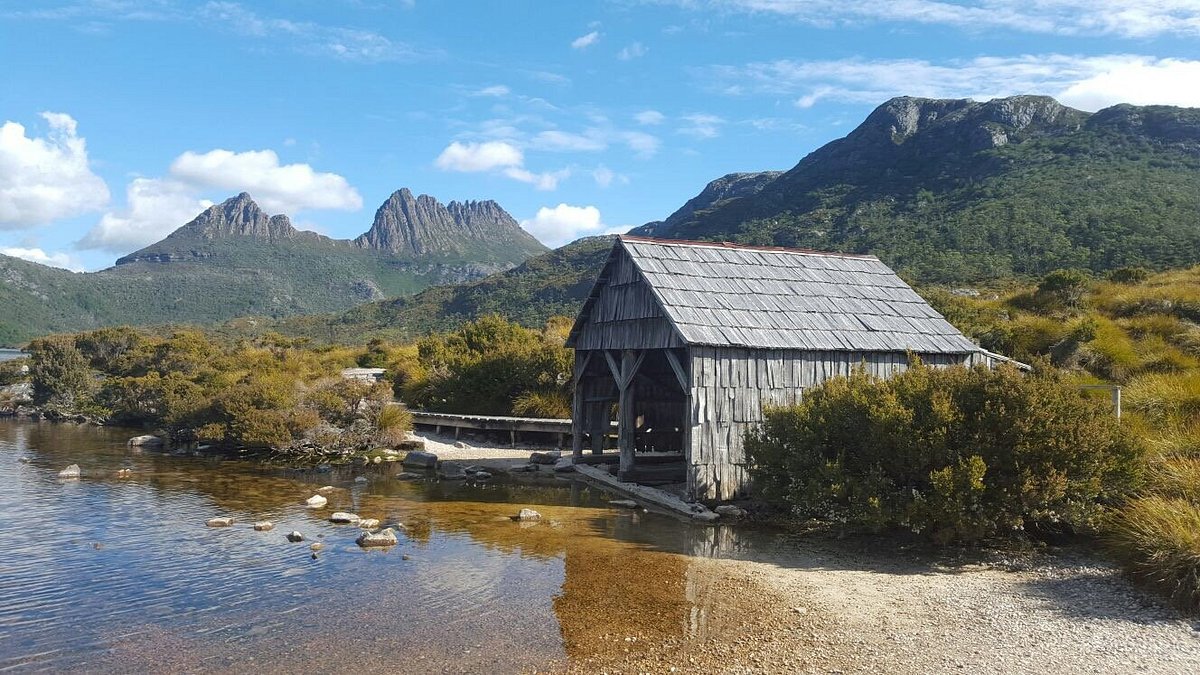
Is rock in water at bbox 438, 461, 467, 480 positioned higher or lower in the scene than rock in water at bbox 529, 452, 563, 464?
lower

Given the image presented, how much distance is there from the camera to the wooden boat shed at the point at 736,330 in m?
15.4

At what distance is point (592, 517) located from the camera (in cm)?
1534

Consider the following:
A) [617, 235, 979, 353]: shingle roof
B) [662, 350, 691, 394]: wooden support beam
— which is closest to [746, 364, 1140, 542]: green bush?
[662, 350, 691, 394]: wooden support beam

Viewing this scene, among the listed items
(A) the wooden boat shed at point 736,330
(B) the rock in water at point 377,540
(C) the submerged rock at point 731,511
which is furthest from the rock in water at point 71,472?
(C) the submerged rock at point 731,511

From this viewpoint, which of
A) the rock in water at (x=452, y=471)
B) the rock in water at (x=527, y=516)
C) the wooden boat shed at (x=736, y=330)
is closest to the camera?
the rock in water at (x=527, y=516)

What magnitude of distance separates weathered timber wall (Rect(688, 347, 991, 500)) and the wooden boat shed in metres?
0.02

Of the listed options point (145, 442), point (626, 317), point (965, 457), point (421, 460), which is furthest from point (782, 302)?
point (145, 442)

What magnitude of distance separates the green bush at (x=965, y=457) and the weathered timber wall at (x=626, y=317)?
13.9 ft

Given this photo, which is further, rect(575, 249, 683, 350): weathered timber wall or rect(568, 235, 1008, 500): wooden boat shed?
rect(575, 249, 683, 350): weathered timber wall

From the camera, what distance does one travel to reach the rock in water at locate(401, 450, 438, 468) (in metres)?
22.4

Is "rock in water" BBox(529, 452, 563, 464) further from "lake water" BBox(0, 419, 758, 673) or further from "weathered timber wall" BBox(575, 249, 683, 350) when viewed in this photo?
"lake water" BBox(0, 419, 758, 673)

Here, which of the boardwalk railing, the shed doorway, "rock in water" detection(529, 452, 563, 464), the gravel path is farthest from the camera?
the boardwalk railing

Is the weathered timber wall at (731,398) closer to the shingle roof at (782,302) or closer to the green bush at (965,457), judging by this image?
the shingle roof at (782,302)

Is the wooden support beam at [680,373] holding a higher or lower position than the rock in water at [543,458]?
higher
